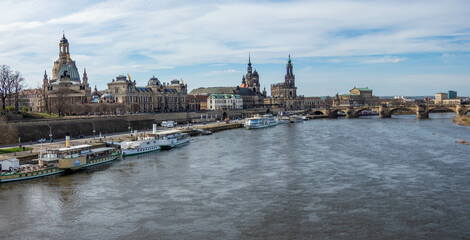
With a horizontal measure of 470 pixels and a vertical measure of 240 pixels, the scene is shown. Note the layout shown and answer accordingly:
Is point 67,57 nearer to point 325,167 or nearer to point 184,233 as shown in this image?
point 325,167

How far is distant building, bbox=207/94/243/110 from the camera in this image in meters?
156

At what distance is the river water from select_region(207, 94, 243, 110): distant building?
10376 cm

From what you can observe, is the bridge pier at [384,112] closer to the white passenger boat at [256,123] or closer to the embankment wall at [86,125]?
the white passenger boat at [256,123]

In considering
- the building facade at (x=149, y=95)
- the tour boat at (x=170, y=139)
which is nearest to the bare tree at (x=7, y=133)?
the tour boat at (x=170, y=139)

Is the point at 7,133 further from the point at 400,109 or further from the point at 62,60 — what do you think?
the point at 400,109

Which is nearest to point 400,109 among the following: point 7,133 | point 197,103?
point 197,103

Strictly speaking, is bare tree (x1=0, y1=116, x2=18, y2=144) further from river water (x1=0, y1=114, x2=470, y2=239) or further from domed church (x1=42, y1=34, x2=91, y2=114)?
domed church (x1=42, y1=34, x2=91, y2=114)

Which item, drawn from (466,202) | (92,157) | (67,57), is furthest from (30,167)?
(67,57)

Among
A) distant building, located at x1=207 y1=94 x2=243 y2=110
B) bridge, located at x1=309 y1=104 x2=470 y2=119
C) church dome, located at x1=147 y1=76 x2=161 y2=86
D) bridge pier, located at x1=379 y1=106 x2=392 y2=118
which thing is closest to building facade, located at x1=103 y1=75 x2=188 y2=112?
church dome, located at x1=147 y1=76 x2=161 y2=86

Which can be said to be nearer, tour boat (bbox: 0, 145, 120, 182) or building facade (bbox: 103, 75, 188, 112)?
tour boat (bbox: 0, 145, 120, 182)

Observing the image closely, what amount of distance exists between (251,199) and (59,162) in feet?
71.6

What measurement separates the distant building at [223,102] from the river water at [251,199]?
4085 inches

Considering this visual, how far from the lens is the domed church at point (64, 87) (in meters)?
92.8

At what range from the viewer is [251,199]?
32.0m
